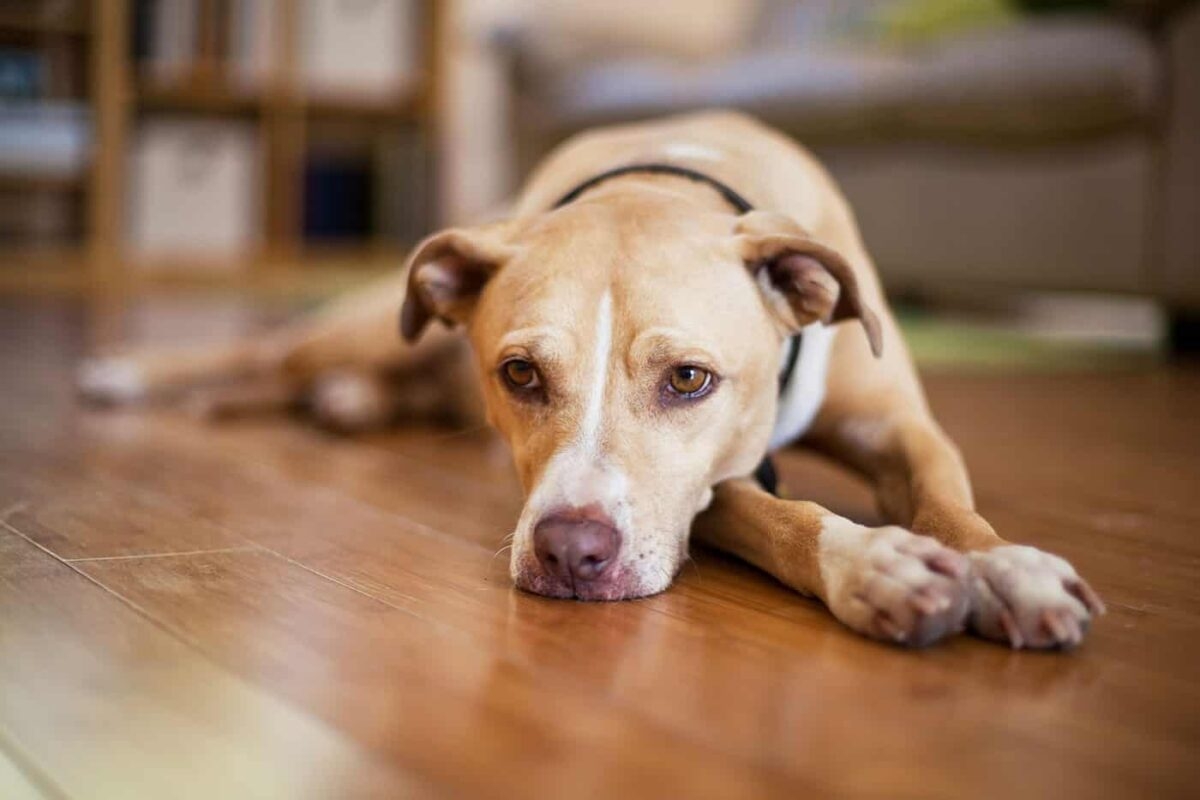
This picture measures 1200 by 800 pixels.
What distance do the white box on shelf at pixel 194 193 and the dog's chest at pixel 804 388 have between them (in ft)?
19.6

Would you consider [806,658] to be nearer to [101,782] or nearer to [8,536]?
[101,782]

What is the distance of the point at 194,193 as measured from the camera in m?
7.41

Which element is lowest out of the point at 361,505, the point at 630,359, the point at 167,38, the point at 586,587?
the point at 361,505

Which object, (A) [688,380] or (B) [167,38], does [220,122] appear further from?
(A) [688,380]

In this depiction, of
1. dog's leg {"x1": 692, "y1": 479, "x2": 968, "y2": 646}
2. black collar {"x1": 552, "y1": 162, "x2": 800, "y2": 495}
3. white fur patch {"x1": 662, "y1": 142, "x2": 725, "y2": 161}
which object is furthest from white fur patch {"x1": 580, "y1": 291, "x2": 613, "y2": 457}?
white fur patch {"x1": 662, "y1": 142, "x2": 725, "y2": 161}

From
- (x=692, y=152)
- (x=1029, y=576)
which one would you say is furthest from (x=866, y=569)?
(x=692, y=152)

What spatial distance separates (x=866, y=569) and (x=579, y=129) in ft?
15.8

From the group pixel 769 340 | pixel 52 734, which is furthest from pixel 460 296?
pixel 52 734

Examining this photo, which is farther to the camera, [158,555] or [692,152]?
[692,152]

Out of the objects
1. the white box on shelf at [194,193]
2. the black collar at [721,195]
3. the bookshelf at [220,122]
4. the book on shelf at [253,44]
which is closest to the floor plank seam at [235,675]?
the black collar at [721,195]

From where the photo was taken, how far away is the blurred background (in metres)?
4.19

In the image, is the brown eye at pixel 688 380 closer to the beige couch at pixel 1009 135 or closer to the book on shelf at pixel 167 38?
the beige couch at pixel 1009 135

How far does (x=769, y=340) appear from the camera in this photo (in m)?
1.76

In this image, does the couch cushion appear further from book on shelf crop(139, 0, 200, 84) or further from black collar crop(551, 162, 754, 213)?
book on shelf crop(139, 0, 200, 84)
